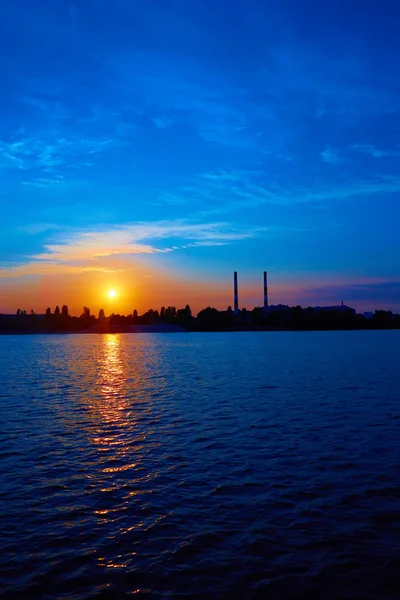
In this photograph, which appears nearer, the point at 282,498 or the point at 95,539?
the point at 95,539

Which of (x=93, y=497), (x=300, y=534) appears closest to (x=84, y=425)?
(x=93, y=497)

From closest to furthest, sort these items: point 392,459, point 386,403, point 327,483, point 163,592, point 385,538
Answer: point 163,592, point 385,538, point 327,483, point 392,459, point 386,403

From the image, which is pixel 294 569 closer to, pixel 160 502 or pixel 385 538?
pixel 385 538

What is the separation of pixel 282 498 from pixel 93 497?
24.9 feet

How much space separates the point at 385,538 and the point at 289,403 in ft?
93.0

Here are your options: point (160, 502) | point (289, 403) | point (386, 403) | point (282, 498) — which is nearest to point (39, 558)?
point (160, 502)

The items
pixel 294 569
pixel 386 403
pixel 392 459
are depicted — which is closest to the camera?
pixel 294 569

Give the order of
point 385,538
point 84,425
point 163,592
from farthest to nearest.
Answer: point 84,425
point 385,538
point 163,592

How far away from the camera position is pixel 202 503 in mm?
19297

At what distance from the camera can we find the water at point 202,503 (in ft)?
44.9

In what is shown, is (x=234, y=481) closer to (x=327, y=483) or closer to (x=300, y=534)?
(x=327, y=483)

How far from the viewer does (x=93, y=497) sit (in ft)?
66.6

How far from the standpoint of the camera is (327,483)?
69.9ft

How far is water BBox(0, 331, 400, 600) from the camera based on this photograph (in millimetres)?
13672
